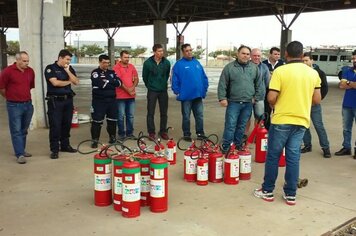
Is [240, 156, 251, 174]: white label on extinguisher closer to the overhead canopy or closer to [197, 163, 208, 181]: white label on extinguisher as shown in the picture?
[197, 163, 208, 181]: white label on extinguisher

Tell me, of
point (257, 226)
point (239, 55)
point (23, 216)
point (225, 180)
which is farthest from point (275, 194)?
point (23, 216)

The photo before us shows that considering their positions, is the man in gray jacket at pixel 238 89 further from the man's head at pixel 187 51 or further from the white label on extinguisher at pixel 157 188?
the white label on extinguisher at pixel 157 188

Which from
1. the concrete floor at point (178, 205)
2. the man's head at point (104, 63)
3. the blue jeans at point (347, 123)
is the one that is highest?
the man's head at point (104, 63)

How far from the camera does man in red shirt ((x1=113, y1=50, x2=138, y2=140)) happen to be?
23.8ft

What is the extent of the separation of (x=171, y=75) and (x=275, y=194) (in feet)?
11.3

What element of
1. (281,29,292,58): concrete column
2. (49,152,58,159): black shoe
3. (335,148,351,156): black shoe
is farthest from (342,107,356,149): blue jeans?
(281,29,292,58): concrete column

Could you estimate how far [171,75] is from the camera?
735 cm

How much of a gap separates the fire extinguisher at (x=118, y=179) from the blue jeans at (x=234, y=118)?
2.52 metres

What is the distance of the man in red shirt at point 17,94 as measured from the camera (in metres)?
5.78

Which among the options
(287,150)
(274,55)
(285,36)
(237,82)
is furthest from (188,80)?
(285,36)

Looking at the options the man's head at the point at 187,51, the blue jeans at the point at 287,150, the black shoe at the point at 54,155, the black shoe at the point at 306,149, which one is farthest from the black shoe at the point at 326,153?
the black shoe at the point at 54,155

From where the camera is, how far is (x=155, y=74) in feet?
24.0

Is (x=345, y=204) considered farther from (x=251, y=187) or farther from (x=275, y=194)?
(x=251, y=187)

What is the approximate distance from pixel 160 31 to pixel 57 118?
1892cm
